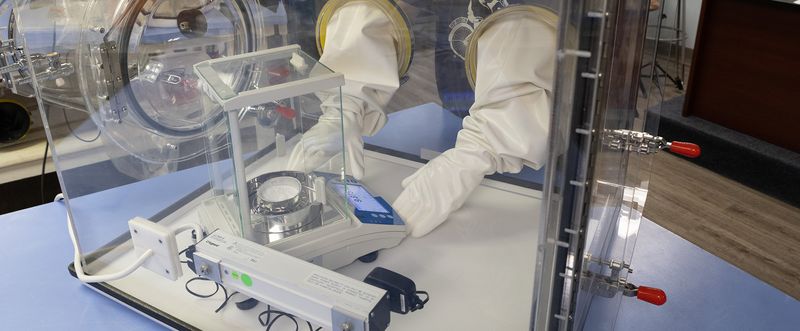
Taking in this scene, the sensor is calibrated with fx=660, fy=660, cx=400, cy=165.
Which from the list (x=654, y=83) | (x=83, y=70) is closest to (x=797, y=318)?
(x=654, y=83)

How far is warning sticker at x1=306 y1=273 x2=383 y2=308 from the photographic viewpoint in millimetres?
849

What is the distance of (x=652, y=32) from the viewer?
89cm

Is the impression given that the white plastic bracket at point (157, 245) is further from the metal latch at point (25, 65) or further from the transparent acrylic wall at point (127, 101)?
the metal latch at point (25, 65)

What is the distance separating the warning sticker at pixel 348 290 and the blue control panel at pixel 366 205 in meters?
0.24

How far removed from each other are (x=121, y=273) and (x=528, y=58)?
0.74 m

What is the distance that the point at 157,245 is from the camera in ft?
3.37

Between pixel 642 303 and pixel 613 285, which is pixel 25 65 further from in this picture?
pixel 642 303

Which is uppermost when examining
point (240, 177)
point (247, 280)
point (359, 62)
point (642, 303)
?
point (359, 62)

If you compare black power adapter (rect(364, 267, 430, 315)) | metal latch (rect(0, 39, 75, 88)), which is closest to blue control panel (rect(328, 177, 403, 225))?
black power adapter (rect(364, 267, 430, 315))

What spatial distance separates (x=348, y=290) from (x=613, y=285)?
364 mm

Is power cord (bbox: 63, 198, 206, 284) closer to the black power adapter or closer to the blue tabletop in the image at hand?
the blue tabletop

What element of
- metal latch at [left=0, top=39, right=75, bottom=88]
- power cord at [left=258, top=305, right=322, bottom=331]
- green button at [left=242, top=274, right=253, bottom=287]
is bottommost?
power cord at [left=258, top=305, right=322, bottom=331]

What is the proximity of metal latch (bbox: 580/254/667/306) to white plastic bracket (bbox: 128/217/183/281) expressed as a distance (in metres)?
0.62

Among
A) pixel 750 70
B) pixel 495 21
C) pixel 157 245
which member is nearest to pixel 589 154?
pixel 495 21
